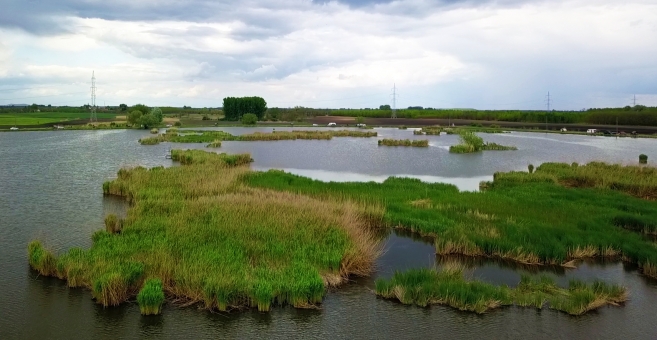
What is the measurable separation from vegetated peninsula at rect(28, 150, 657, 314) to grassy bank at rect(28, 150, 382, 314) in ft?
0.12

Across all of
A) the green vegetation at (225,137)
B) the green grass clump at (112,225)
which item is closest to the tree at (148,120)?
the green vegetation at (225,137)

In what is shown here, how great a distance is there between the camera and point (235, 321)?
11.3 m

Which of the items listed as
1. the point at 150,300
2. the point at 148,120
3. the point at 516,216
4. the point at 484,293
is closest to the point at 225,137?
the point at 148,120

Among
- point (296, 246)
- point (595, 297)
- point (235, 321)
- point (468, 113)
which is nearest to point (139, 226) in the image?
point (296, 246)

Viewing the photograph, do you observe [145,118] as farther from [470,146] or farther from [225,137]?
[470,146]

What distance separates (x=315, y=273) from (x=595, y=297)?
23.6 feet

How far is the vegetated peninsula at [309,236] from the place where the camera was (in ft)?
40.2

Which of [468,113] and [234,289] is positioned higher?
[468,113]

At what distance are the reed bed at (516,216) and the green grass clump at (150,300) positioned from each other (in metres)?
9.29

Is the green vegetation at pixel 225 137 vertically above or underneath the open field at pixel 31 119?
underneath

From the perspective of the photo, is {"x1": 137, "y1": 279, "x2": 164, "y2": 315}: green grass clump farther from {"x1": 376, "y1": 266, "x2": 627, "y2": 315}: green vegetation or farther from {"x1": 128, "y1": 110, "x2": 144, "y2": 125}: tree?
{"x1": 128, "y1": 110, "x2": 144, "y2": 125}: tree

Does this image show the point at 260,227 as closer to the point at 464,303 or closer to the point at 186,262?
the point at 186,262

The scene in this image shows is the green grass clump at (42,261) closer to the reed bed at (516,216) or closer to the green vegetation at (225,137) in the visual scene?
the reed bed at (516,216)

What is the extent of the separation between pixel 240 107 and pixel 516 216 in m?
126
